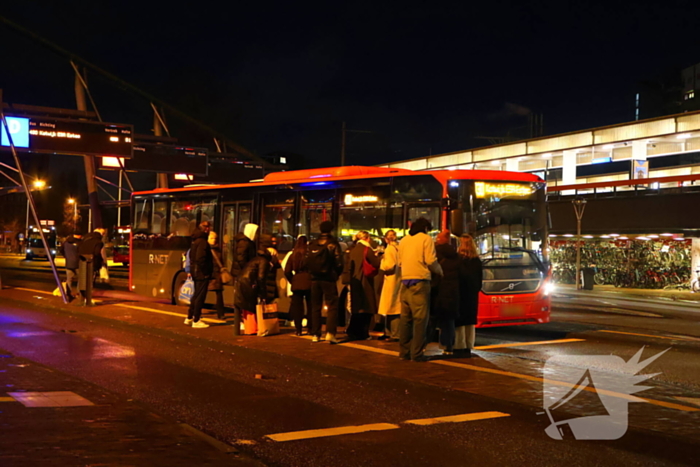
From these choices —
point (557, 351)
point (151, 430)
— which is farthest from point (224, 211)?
point (151, 430)

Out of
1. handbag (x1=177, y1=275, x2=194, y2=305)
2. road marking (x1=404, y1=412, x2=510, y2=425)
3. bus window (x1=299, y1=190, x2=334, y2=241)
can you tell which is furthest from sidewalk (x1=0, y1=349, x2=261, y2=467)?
handbag (x1=177, y1=275, x2=194, y2=305)

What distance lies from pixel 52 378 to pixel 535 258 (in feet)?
26.8

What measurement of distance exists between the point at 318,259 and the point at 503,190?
3.80 m

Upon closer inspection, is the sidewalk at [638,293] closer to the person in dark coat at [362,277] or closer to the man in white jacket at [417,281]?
the person in dark coat at [362,277]

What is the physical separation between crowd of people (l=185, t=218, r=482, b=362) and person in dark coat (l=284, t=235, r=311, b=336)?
0.02 metres

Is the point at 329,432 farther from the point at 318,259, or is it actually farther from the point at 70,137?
the point at 70,137

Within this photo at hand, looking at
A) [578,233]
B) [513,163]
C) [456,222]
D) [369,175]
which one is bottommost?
[456,222]

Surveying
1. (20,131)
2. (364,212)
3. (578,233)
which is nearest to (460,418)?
(364,212)

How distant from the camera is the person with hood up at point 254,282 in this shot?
1198 cm

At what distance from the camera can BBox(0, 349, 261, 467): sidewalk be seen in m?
5.30

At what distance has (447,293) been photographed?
10008 mm

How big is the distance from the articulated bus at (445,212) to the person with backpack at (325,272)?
1.18 meters

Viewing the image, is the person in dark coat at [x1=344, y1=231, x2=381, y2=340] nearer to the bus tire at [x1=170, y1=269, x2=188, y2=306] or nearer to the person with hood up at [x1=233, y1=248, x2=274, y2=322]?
the person with hood up at [x1=233, y1=248, x2=274, y2=322]

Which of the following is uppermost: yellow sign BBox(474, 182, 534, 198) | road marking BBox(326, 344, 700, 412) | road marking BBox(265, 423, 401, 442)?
yellow sign BBox(474, 182, 534, 198)
